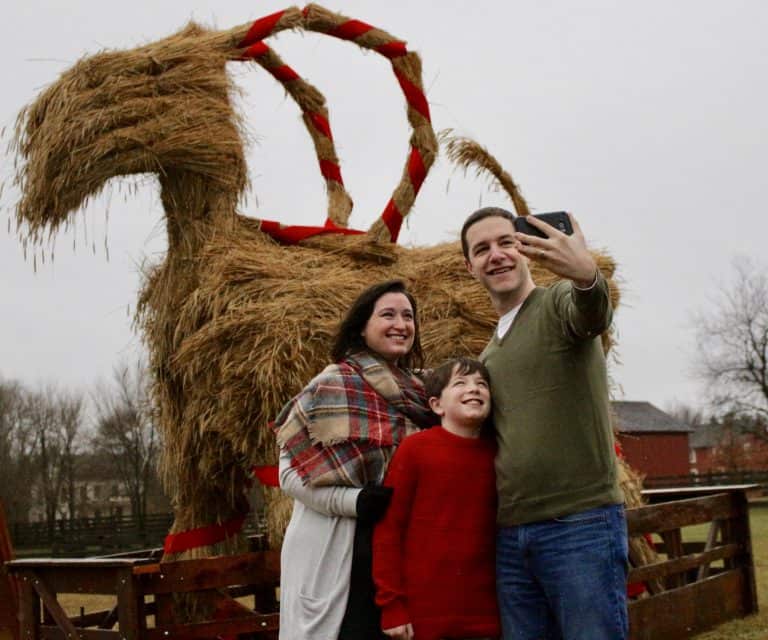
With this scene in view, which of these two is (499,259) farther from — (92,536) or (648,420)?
(648,420)

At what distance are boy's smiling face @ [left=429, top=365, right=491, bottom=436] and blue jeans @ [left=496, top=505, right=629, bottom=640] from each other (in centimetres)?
31

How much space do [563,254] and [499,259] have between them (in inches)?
15.1

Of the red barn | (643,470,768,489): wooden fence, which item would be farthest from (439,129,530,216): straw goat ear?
the red barn

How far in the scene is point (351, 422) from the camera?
107 inches

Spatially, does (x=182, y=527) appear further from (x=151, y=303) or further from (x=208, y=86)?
(x=208, y=86)

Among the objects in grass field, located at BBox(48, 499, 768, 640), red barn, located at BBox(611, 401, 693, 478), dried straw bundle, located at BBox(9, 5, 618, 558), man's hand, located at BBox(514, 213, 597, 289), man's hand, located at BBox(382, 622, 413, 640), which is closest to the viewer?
man's hand, located at BBox(514, 213, 597, 289)

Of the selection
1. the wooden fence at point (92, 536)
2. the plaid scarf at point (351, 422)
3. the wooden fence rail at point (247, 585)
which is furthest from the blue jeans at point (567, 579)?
the wooden fence at point (92, 536)

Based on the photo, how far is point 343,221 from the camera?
16.7 feet

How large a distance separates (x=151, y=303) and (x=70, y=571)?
4.47 ft

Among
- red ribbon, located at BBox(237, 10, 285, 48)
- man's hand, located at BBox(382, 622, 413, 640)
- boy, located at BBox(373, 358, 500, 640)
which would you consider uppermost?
red ribbon, located at BBox(237, 10, 285, 48)

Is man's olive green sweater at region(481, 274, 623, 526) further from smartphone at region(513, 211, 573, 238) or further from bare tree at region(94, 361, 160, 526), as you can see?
bare tree at region(94, 361, 160, 526)

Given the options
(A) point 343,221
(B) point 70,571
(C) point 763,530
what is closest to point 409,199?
(A) point 343,221

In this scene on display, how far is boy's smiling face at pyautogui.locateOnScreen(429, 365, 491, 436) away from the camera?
8.26ft

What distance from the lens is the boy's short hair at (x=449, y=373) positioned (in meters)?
2.57
